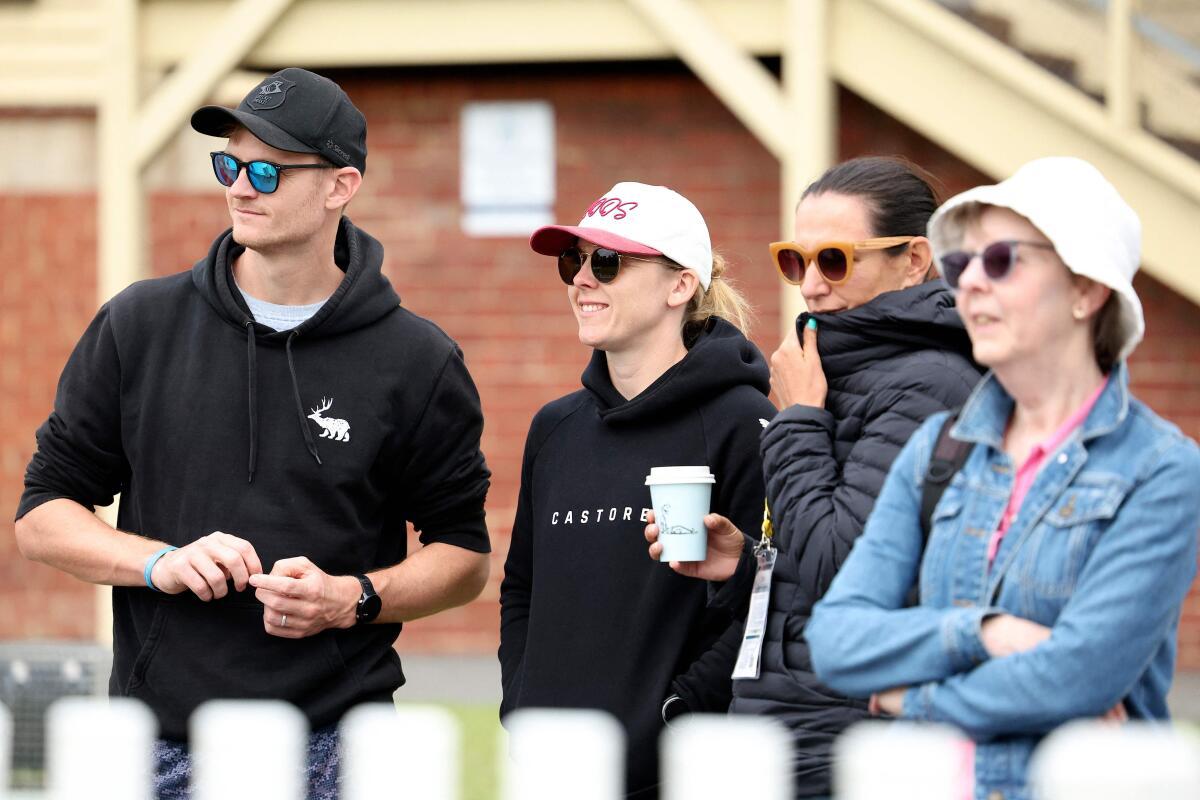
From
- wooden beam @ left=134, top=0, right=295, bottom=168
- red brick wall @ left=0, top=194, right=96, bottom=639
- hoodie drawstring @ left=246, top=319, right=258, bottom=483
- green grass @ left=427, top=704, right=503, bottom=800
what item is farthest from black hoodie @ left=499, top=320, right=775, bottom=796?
red brick wall @ left=0, top=194, right=96, bottom=639

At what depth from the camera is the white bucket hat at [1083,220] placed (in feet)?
8.14

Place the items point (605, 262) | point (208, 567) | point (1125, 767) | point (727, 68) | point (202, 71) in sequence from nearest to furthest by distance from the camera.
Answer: point (1125, 767), point (208, 567), point (605, 262), point (727, 68), point (202, 71)

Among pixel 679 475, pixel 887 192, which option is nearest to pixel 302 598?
pixel 679 475

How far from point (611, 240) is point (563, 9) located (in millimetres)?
4614

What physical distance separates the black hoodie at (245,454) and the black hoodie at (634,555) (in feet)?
1.00

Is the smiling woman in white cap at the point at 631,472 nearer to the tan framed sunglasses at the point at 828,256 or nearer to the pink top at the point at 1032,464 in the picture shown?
the tan framed sunglasses at the point at 828,256

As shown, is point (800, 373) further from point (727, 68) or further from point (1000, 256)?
point (727, 68)

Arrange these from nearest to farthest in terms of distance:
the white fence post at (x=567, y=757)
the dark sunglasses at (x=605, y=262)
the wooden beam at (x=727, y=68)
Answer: the white fence post at (x=567, y=757), the dark sunglasses at (x=605, y=262), the wooden beam at (x=727, y=68)

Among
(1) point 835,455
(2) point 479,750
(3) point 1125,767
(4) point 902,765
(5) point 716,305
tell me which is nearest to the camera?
(3) point 1125,767

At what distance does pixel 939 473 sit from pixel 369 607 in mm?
1371

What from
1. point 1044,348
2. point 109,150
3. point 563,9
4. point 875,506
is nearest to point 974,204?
point 1044,348

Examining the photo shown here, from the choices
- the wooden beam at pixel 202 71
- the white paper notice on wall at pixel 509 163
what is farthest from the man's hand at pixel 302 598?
the white paper notice on wall at pixel 509 163

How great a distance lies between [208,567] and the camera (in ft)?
10.7

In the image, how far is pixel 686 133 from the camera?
877 cm
